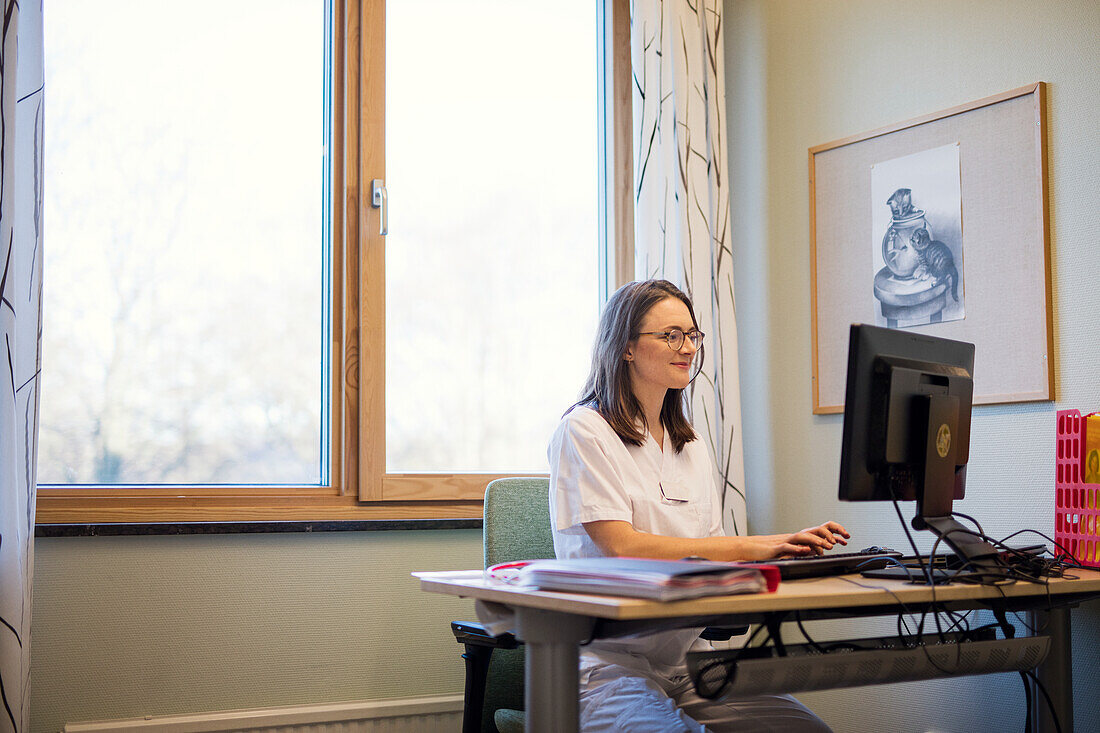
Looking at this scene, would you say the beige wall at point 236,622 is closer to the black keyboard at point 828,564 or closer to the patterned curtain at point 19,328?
the patterned curtain at point 19,328

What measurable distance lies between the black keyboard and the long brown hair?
0.46m

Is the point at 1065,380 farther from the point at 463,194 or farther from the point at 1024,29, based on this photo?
the point at 463,194

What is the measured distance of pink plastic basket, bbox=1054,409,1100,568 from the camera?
191cm

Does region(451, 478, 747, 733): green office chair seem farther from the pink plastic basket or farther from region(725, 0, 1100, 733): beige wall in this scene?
region(725, 0, 1100, 733): beige wall

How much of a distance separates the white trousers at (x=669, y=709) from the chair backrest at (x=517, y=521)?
1.21 feet

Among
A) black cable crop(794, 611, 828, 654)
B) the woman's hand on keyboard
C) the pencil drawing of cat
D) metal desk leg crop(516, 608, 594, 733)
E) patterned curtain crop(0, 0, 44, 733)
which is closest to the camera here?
metal desk leg crop(516, 608, 594, 733)

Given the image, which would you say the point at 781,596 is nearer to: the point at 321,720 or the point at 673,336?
the point at 673,336

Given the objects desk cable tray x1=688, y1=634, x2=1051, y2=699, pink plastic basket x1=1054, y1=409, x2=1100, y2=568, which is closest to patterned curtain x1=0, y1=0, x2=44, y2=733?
desk cable tray x1=688, y1=634, x2=1051, y2=699

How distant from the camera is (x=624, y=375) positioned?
6.77 feet

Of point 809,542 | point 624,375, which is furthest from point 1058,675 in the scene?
point 624,375

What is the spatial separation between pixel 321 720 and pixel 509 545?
75 centimetres

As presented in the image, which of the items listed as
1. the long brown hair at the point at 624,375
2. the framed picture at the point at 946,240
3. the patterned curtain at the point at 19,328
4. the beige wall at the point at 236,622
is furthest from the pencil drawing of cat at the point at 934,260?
the patterned curtain at the point at 19,328

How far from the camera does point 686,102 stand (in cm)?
292

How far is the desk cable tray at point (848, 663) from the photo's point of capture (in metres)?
1.38
